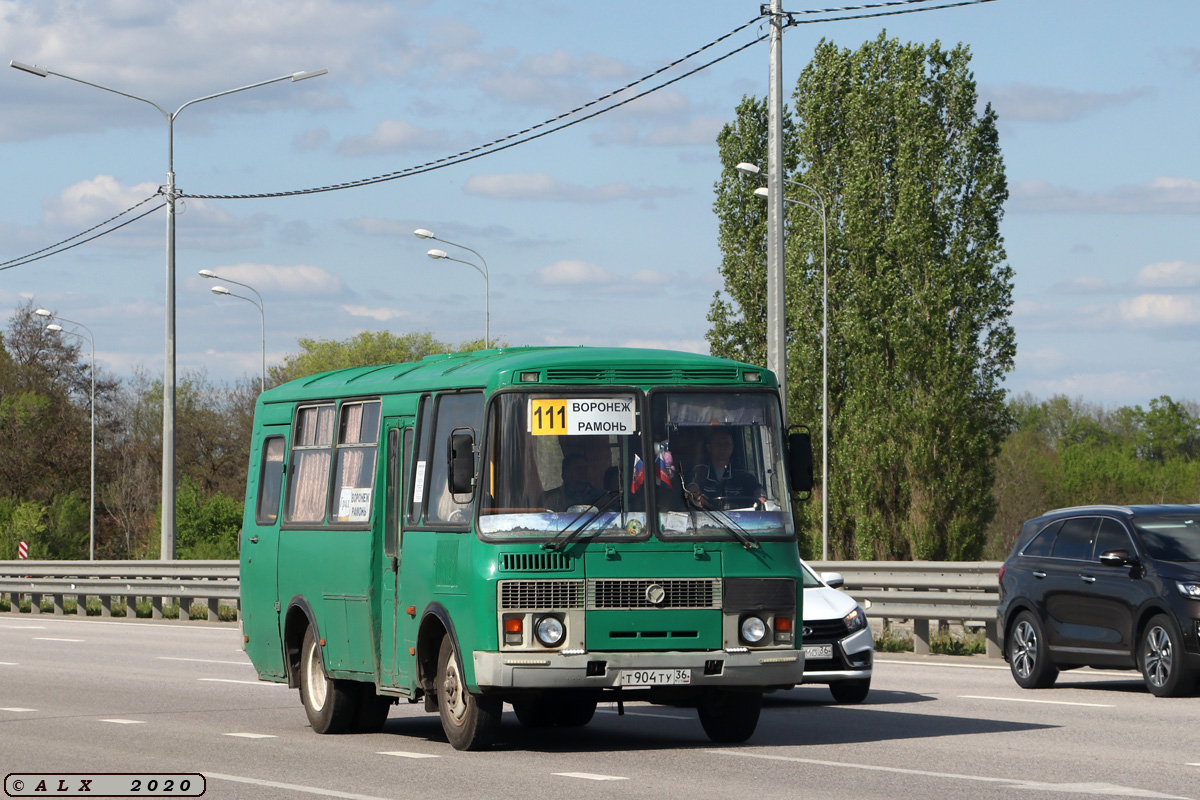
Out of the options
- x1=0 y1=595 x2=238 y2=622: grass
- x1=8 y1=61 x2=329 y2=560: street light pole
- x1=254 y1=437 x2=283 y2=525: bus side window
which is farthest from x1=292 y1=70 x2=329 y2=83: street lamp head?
x1=254 y1=437 x2=283 y2=525: bus side window

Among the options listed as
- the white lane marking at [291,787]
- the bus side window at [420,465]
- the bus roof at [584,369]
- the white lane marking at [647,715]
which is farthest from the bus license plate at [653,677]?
the white lane marking at [647,715]

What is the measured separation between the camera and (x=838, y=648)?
622 inches

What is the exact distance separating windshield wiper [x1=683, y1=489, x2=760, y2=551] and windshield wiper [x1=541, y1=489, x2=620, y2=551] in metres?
0.49

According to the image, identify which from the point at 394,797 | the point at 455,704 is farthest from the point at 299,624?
the point at 394,797

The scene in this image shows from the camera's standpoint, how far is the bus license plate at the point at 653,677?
1190 cm

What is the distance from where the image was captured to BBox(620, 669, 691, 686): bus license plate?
39.0ft

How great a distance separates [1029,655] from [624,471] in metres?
7.04

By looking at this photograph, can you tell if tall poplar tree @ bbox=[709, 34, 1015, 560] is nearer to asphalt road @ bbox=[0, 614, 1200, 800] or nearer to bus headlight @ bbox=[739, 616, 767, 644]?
asphalt road @ bbox=[0, 614, 1200, 800]

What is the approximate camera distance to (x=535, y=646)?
11.8 m

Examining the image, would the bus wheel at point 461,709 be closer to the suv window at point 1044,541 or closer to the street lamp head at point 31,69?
the suv window at point 1044,541

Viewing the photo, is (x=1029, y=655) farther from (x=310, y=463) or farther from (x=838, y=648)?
(x=310, y=463)

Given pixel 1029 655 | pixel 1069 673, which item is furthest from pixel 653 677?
pixel 1069 673

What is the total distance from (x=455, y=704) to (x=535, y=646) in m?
0.95

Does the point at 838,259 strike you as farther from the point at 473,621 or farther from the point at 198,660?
the point at 473,621
